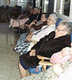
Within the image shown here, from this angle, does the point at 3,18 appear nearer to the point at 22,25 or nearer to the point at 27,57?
the point at 22,25

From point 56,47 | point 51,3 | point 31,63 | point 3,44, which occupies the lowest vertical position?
point 3,44

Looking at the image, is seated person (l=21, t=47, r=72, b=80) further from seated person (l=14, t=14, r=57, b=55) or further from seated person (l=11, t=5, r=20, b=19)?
seated person (l=11, t=5, r=20, b=19)

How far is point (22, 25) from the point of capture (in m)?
6.84

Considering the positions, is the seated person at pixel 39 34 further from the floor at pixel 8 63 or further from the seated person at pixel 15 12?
the seated person at pixel 15 12

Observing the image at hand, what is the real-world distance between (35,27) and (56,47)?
1.97 meters

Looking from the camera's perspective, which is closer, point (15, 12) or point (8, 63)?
point (8, 63)

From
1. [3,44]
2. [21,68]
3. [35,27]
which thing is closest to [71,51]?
[21,68]

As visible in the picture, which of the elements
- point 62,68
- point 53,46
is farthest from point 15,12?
point 62,68

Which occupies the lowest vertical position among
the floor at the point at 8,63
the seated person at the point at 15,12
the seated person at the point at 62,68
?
the floor at the point at 8,63

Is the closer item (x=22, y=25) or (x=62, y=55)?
(x=62, y=55)

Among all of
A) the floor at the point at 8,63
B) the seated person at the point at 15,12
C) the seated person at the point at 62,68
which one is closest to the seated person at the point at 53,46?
the seated person at the point at 62,68

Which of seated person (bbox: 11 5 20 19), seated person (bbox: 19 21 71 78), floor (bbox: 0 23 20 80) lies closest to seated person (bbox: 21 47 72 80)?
seated person (bbox: 19 21 71 78)

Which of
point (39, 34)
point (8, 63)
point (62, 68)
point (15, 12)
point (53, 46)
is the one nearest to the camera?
point (62, 68)

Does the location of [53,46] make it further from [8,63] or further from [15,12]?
[15,12]
